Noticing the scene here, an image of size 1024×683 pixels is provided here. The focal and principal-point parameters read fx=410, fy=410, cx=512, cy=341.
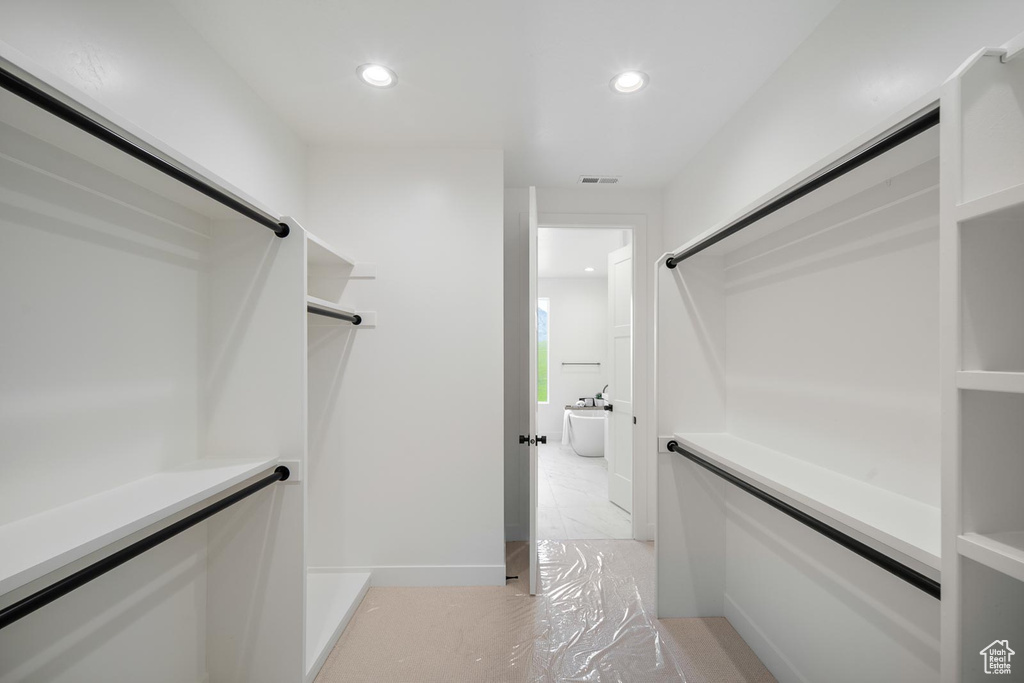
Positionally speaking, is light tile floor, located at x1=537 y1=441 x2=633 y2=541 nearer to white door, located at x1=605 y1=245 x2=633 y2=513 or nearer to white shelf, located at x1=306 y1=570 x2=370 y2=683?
white door, located at x1=605 y1=245 x2=633 y2=513

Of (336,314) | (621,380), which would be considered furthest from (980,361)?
(621,380)

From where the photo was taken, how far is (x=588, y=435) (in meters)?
5.39

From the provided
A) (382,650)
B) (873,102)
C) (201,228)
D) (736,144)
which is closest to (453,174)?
(201,228)

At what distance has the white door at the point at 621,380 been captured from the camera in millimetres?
3232

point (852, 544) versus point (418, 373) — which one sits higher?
point (418, 373)

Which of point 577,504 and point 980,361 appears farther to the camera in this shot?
point 577,504

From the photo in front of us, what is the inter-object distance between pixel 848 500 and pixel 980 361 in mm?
570

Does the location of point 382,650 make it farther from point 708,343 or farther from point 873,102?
point 873,102

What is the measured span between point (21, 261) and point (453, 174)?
1778 mm

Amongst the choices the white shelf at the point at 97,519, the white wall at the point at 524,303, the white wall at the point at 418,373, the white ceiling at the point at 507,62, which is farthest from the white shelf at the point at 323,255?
the white wall at the point at 524,303

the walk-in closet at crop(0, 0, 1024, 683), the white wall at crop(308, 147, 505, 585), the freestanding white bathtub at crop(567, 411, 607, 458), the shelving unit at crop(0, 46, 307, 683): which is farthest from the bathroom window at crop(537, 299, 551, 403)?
the shelving unit at crop(0, 46, 307, 683)

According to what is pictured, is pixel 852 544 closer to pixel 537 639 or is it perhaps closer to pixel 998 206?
pixel 998 206

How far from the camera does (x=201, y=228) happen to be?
4.77 ft

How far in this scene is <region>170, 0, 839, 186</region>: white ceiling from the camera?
140cm
